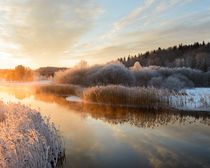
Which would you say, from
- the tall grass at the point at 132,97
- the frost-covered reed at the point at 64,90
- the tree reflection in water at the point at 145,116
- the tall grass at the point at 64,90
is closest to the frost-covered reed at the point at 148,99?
the tall grass at the point at 132,97

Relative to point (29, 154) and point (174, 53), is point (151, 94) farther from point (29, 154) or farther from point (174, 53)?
point (174, 53)

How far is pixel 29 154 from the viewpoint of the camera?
2.83 metres

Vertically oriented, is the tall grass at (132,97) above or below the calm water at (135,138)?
above

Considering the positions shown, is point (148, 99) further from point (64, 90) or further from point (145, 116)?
point (64, 90)

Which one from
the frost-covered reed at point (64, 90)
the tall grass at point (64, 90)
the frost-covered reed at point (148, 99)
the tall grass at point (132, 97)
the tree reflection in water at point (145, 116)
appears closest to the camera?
the tree reflection in water at point (145, 116)

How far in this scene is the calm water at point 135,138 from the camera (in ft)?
12.8

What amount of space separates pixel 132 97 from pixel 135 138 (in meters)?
4.74

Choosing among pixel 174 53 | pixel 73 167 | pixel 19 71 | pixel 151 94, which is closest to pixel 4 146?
pixel 73 167

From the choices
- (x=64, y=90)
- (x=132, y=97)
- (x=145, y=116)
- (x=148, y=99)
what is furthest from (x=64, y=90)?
(x=145, y=116)

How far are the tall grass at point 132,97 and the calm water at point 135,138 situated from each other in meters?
1.07

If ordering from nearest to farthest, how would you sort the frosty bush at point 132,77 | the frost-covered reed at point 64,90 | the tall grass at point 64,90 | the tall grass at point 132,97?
the tall grass at point 132,97 → the tall grass at point 64,90 → the frost-covered reed at point 64,90 → the frosty bush at point 132,77

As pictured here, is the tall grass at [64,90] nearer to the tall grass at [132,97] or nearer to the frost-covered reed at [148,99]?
the tall grass at [132,97]

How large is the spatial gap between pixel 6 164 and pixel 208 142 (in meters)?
5.28

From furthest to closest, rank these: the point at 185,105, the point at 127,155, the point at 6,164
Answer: the point at 185,105
the point at 127,155
the point at 6,164
